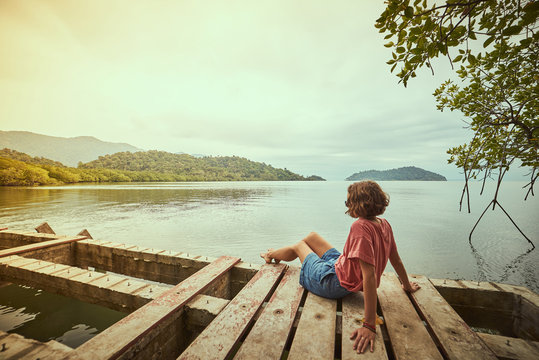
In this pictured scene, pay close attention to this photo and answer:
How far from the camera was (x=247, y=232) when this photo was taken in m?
13.1

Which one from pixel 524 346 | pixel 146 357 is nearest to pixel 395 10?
pixel 524 346

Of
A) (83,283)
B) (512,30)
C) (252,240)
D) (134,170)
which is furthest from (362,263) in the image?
(134,170)

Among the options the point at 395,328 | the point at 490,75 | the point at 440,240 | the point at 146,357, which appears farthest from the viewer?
the point at 440,240

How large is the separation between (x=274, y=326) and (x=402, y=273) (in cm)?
179

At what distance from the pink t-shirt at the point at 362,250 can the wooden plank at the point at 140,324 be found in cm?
178

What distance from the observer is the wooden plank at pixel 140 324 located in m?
1.71

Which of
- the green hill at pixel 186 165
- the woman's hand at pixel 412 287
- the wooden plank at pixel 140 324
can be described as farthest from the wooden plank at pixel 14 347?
the green hill at pixel 186 165

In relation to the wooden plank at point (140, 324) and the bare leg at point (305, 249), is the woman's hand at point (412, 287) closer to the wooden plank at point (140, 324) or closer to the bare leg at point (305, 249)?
the bare leg at point (305, 249)

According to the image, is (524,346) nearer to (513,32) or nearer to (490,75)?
(513,32)

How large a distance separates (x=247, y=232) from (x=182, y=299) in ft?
35.7

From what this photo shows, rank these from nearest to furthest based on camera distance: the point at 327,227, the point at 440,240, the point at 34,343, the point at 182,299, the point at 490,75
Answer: the point at 34,343 < the point at 182,299 < the point at 490,75 < the point at 440,240 < the point at 327,227

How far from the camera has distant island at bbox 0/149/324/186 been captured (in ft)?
166

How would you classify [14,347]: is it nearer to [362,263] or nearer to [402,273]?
[362,263]

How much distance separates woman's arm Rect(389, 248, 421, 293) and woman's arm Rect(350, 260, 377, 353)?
2.42ft
